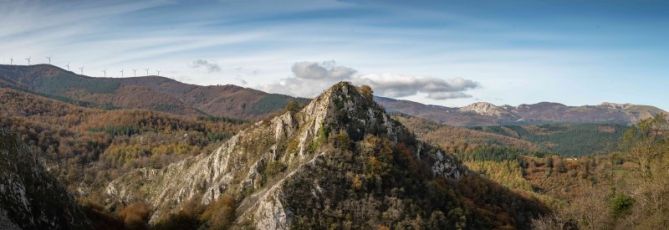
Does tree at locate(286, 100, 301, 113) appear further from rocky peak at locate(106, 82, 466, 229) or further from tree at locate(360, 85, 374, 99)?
tree at locate(360, 85, 374, 99)

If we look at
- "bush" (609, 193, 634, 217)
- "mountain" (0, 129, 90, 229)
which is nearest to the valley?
"bush" (609, 193, 634, 217)

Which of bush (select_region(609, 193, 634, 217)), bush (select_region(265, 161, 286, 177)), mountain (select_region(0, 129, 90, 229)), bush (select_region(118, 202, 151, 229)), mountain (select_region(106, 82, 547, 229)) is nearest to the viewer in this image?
mountain (select_region(0, 129, 90, 229))

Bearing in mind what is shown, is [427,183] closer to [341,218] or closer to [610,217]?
[341,218]

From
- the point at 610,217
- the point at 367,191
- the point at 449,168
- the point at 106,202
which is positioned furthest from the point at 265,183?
the point at 106,202

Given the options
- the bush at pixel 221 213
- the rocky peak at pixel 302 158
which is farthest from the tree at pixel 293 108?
the bush at pixel 221 213

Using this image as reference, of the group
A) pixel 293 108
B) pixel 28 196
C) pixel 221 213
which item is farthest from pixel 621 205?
pixel 28 196

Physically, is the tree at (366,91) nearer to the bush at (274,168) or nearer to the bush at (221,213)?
the bush at (274,168)
